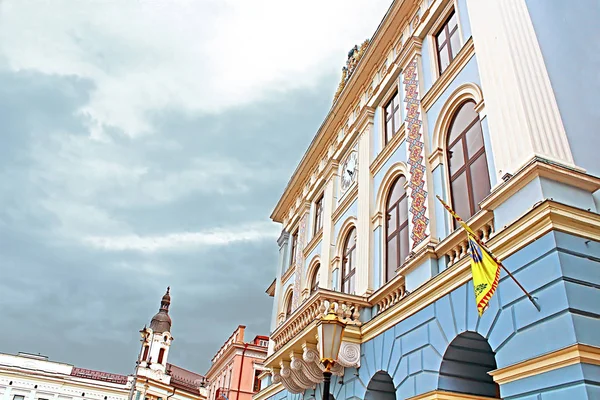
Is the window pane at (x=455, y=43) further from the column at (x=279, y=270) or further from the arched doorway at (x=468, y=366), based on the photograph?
the column at (x=279, y=270)

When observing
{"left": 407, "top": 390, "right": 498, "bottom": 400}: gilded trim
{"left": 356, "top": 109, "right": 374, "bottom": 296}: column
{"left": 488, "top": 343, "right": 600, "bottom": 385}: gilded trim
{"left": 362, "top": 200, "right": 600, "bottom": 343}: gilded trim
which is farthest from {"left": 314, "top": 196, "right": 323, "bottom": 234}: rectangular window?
{"left": 488, "top": 343, "right": 600, "bottom": 385}: gilded trim

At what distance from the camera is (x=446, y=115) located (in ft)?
36.8

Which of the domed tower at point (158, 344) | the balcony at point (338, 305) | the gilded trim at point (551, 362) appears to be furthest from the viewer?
the domed tower at point (158, 344)

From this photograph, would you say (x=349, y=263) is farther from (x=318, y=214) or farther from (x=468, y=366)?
(x=468, y=366)

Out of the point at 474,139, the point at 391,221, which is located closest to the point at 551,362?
the point at 474,139

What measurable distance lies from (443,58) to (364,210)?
4.42 m

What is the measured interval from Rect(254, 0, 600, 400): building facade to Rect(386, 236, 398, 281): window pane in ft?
0.15

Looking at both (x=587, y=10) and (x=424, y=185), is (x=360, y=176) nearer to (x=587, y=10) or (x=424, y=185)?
(x=424, y=185)

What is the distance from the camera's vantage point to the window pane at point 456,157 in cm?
1034

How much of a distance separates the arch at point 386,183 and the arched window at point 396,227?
101 millimetres

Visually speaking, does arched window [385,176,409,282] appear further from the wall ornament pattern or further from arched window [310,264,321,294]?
arched window [310,264,321,294]

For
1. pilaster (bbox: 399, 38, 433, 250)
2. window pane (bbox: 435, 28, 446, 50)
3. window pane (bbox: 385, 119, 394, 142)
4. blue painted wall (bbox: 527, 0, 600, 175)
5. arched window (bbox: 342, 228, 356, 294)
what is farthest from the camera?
arched window (bbox: 342, 228, 356, 294)

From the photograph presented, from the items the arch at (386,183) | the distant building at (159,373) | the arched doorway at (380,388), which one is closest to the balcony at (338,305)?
the arched doorway at (380,388)

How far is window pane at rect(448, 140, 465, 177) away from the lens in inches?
407
